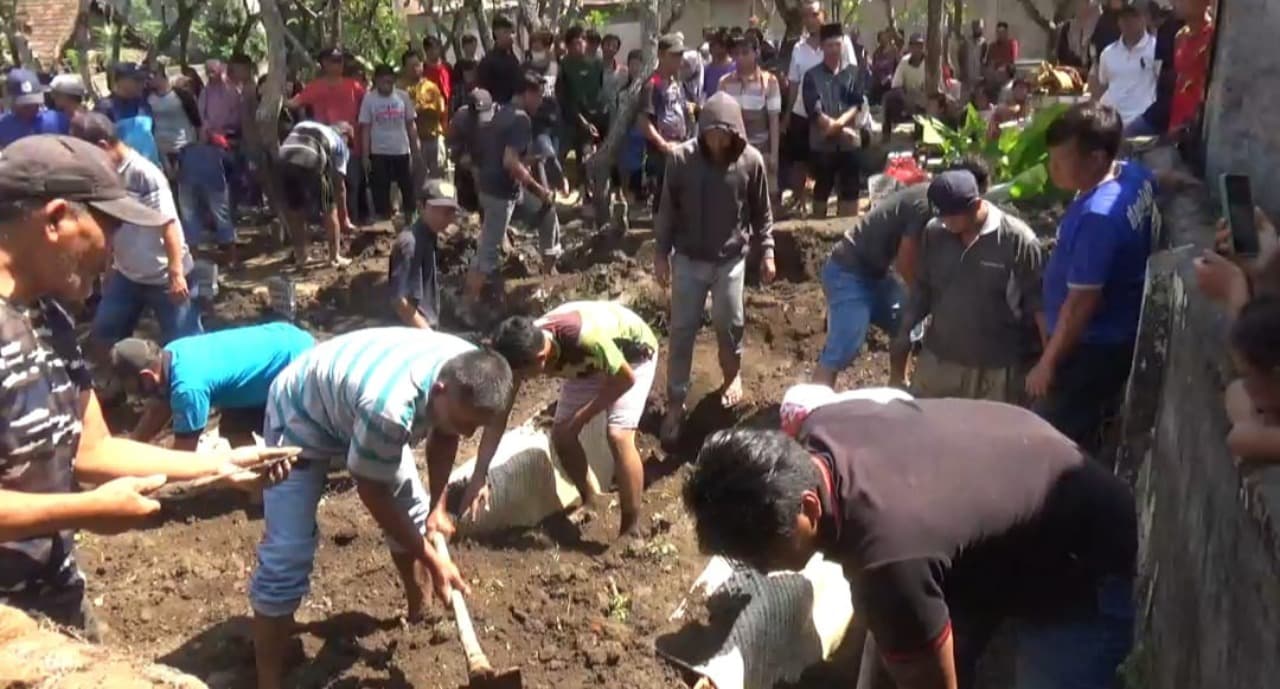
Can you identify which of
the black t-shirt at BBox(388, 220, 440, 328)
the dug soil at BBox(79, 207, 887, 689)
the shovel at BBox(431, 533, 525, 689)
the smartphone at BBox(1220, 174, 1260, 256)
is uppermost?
the smartphone at BBox(1220, 174, 1260, 256)

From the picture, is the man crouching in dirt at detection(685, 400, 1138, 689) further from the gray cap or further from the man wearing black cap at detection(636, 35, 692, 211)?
the gray cap

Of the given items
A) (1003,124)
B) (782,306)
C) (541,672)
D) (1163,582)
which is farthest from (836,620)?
(1003,124)

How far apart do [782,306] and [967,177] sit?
3.40m

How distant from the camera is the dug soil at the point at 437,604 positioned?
4.84 meters

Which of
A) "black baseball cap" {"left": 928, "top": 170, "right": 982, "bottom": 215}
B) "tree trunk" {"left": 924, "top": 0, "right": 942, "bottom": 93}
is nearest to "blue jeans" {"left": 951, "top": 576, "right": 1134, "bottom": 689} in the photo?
"black baseball cap" {"left": 928, "top": 170, "right": 982, "bottom": 215}

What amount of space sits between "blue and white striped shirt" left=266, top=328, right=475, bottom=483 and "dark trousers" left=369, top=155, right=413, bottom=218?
22.3 feet

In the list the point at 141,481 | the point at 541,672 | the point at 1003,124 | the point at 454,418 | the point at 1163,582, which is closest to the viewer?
the point at 141,481

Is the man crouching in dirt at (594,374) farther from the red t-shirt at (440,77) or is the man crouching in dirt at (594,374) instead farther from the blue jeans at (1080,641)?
the red t-shirt at (440,77)

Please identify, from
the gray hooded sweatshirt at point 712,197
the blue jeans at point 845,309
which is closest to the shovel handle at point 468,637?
the blue jeans at point 845,309

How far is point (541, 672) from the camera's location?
4.78m

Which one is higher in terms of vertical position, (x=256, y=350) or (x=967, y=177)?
(x=967, y=177)

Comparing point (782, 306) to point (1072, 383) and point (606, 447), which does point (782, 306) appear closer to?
point (606, 447)

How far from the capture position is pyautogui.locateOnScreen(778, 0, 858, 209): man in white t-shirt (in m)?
10.1

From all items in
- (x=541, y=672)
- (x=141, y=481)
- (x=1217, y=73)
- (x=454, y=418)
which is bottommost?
(x=541, y=672)
